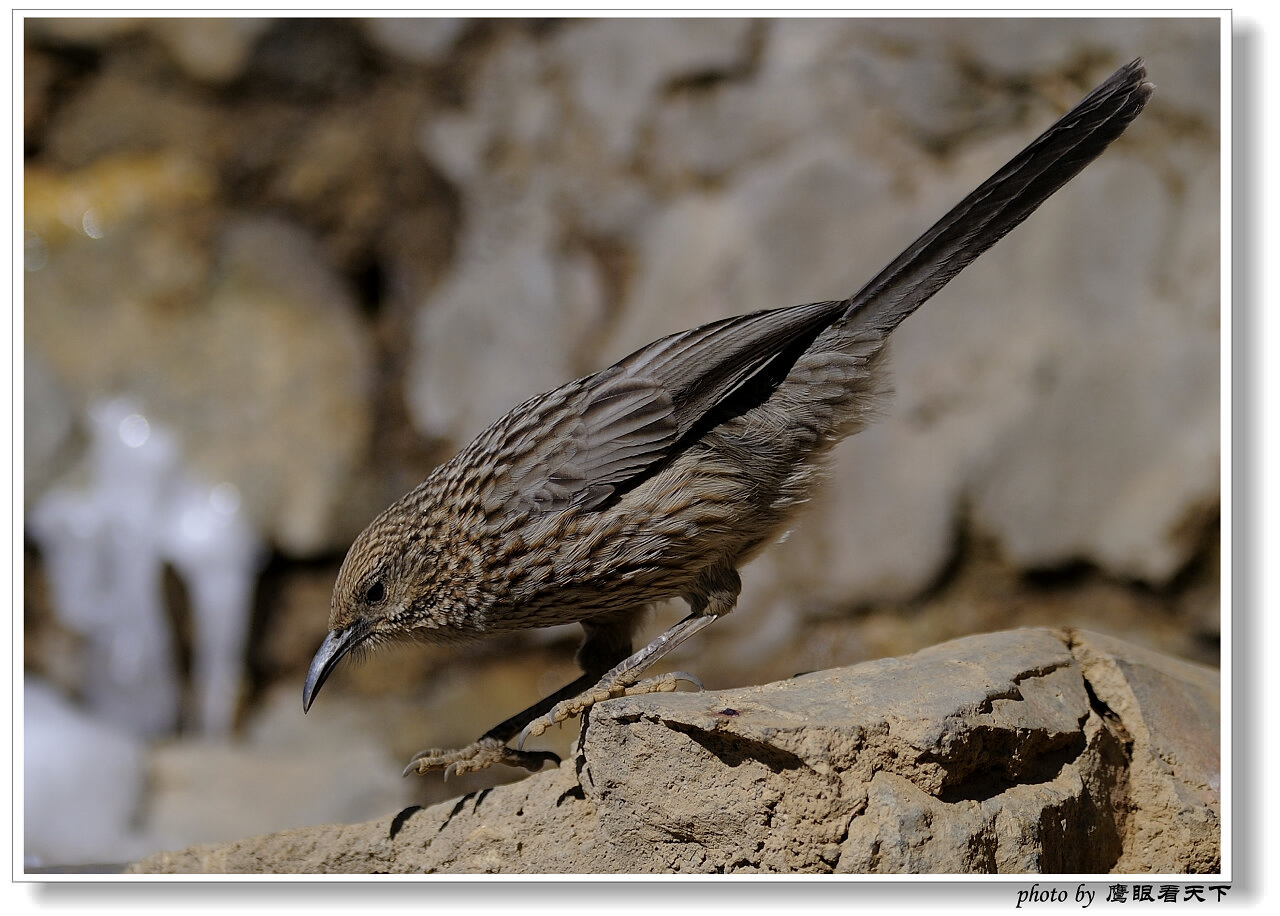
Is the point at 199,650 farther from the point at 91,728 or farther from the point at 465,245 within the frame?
the point at 465,245

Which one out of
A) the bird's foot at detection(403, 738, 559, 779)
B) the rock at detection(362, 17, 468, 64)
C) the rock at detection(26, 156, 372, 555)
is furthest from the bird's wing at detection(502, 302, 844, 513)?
the rock at detection(362, 17, 468, 64)

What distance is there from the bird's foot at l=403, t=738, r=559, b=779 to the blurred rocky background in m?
2.16

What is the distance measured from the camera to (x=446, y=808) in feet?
10.9

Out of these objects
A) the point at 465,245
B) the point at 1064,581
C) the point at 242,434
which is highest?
the point at 465,245

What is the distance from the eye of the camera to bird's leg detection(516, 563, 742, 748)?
3.20 meters

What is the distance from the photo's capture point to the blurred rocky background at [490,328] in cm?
575

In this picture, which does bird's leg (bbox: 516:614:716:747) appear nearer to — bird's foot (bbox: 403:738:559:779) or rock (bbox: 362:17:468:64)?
bird's foot (bbox: 403:738:559:779)

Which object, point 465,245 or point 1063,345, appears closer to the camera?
point 1063,345

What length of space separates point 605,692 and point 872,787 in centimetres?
82

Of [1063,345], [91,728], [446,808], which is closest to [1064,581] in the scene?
[1063,345]

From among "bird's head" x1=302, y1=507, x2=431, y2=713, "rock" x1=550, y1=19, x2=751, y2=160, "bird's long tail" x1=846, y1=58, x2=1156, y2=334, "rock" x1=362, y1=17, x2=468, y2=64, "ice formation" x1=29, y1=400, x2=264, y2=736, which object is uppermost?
"rock" x1=362, y1=17, x2=468, y2=64

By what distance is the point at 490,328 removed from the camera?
22.7ft

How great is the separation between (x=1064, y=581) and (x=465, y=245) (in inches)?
150
